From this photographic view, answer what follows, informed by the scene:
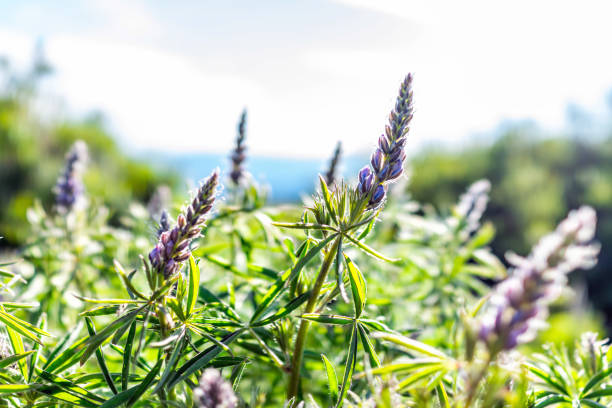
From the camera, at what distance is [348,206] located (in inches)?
39.3

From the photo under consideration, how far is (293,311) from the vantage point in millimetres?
1154

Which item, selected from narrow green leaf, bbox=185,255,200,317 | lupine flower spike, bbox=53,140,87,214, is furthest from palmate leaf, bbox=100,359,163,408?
lupine flower spike, bbox=53,140,87,214

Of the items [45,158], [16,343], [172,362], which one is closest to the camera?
[172,362]

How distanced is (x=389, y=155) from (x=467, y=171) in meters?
12.1

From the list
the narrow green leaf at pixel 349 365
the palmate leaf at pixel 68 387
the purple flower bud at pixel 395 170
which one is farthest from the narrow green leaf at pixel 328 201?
the palmate leaf at pixel 68 387

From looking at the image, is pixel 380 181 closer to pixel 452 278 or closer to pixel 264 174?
pixel 264 174

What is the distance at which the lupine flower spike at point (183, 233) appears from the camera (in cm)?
84

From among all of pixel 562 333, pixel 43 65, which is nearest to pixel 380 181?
pixel 562 333

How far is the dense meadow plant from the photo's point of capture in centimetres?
71

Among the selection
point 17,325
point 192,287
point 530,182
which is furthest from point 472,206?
point 530,182

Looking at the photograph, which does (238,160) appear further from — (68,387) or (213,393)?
(213,393)

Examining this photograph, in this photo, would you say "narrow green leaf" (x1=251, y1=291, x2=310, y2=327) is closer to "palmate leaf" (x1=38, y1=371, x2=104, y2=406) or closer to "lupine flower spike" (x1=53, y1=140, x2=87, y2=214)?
"palmate leaf" (x1=38, y1=371, x2=104, y2=406)

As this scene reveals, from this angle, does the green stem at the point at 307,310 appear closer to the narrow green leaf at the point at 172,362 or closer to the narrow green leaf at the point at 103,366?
the narrow green leaf at the point at 172,362

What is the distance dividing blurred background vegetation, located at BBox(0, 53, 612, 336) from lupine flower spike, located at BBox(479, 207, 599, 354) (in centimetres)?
811
